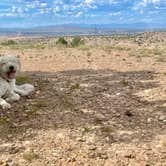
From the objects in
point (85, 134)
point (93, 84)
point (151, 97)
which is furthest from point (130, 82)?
point (85, 134)

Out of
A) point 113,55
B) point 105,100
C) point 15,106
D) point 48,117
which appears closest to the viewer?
point 48,117

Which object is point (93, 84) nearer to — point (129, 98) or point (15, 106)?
point (129, 98)

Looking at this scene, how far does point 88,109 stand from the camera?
10.7 m

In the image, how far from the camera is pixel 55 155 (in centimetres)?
795

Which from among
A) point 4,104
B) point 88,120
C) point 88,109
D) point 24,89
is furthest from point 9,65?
point 88,120

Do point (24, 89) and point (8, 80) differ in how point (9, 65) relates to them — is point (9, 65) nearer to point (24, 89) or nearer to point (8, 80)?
point (8, 80)

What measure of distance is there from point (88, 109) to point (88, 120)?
0.91m

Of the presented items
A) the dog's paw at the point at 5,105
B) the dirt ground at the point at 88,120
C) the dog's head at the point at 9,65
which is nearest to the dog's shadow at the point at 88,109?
the dirt ground at the point at 88,120

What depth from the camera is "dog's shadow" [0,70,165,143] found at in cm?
924

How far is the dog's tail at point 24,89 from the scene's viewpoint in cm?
1170

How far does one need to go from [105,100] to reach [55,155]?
374 cm

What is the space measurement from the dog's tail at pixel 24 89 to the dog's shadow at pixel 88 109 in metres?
0.14

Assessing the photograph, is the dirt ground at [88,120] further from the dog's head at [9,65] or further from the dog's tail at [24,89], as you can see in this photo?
the dog's head at [9,65]

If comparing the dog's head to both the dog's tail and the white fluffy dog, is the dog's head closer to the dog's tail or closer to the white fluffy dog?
the white fluffy dog
